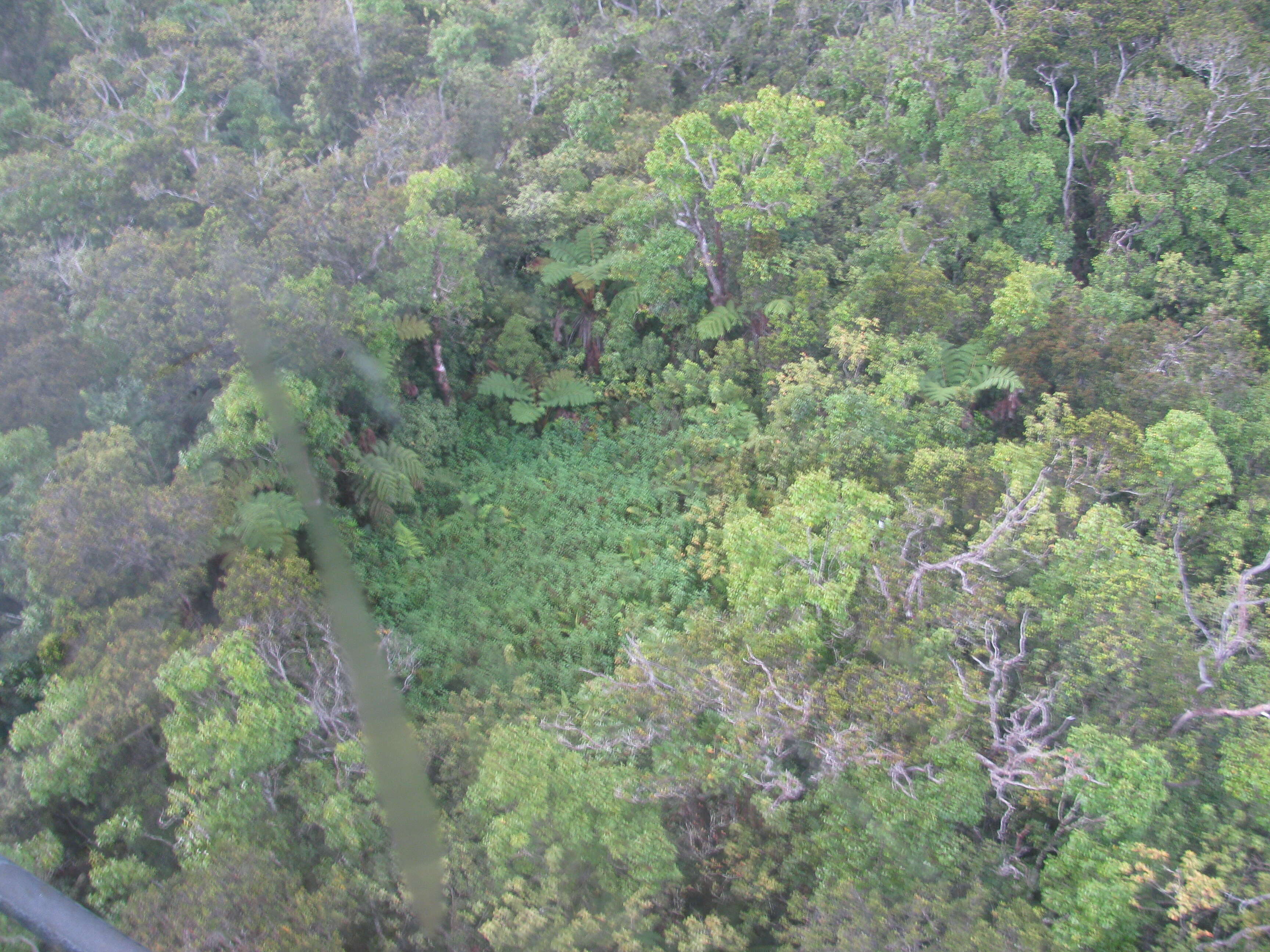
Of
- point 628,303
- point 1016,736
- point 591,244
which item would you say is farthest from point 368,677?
point 591,244

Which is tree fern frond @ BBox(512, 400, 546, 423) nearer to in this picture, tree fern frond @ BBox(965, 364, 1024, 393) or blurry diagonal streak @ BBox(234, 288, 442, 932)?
blurry diagonal streak @ BBox(234, 288, 442, 932)

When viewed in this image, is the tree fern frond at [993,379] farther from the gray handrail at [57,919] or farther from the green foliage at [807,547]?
the gray handrail at [57,919]

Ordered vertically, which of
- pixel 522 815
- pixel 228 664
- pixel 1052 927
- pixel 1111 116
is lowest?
pixel 1052 927

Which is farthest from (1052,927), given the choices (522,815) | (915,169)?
(915,169)

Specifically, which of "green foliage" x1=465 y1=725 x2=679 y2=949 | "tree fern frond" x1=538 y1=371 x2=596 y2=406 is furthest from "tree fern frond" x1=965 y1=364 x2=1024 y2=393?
"green foliage" x1=465 y1=725 x2=679 y2=949

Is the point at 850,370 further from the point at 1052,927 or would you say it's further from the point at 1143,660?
the point at 1052,927
